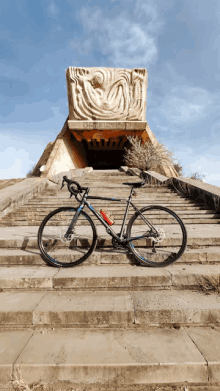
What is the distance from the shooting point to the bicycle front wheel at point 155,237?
7.92ft

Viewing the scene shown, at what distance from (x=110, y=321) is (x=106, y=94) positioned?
12.1 m

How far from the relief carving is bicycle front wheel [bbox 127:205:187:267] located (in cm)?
1037

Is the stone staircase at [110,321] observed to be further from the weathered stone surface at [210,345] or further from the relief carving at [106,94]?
the relief carving at [106,94]

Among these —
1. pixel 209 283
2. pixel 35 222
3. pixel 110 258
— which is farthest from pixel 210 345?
pixel 35 222

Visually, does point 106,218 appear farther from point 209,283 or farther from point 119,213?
point 119,213

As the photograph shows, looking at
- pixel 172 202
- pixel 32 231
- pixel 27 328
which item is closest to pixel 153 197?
pixel 172 202

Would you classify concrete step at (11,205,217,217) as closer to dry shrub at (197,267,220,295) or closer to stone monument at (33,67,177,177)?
dry shrub at (197,267,220,295)

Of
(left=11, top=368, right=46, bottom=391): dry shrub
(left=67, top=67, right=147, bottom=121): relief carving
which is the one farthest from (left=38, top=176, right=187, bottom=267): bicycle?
(left=67, top=67, right=147, bottom=121): relief carving

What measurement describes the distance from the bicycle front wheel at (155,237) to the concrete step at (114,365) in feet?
3.21

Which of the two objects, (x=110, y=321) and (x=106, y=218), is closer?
(x=110, y=321)

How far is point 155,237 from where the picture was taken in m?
2.52

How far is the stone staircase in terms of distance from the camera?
4.52 feet

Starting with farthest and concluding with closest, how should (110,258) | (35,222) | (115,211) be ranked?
1. (115,211)
2. (35,222)
3. (110,258)

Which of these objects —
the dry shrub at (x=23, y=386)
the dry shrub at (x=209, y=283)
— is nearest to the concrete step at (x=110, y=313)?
the dry shrub at (x=209, y=283)
